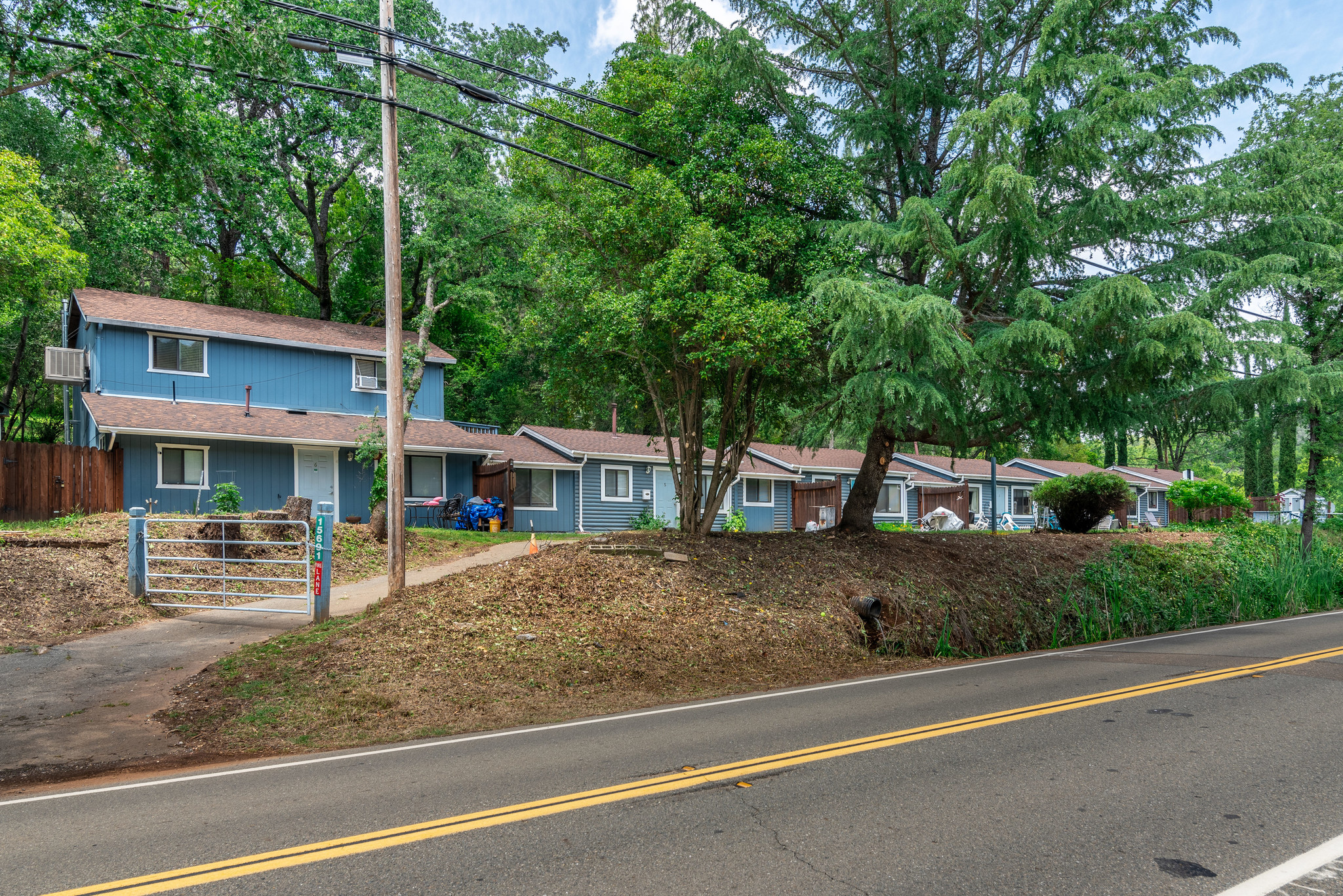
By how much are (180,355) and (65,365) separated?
3.05 metres

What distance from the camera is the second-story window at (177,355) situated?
23.0m

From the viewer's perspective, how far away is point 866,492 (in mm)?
16422

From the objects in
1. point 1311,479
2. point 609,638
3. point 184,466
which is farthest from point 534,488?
point 1311,479

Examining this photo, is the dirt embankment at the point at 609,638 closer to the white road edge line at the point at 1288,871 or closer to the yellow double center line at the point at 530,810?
the yellow double center line at the point at 530,810

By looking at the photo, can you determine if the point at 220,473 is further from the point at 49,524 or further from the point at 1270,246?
the point at 1270,246

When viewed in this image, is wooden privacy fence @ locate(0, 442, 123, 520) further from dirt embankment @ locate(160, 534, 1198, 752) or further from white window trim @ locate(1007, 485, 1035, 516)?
white window trim @ locate(1007, 485, 1035, 516)

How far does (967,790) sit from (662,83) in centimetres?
1121

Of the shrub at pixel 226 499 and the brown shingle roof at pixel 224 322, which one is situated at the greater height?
the brown shingle roof at pixel 224 322

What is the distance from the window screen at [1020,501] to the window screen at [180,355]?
120ft

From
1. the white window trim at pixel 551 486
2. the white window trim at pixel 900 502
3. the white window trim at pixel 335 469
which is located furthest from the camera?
the white window trim at pixel 900 502

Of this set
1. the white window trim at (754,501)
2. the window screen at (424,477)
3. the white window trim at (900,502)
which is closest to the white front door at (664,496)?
the white window trim at (754,501)

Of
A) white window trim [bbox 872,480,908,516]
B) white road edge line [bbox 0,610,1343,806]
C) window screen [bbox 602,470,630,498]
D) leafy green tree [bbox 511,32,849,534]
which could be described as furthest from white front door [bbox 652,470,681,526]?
white road edge line [bbox 0,610,1343,806]

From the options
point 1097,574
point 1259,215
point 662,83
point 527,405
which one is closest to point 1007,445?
point 1097,574

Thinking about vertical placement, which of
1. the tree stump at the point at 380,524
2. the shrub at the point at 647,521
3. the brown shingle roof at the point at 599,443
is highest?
the brown shingle roof at the point at 599,443
